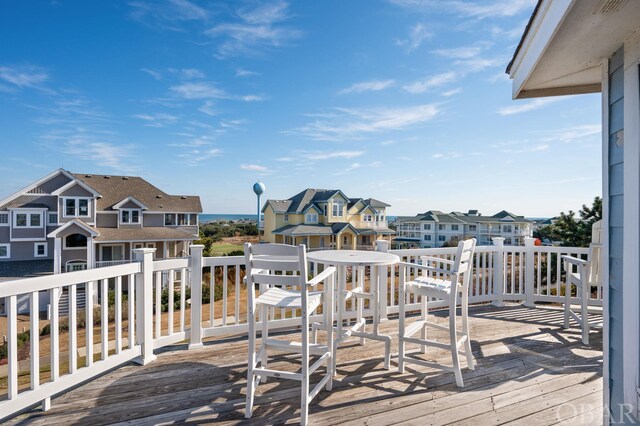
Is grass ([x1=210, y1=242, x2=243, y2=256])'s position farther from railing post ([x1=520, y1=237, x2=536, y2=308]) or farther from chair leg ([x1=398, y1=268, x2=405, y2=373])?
chair leg ([x1=398, y1=268, x2=405, y2=373])

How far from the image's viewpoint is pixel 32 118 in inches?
576

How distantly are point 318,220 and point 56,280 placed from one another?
1769 centimetres

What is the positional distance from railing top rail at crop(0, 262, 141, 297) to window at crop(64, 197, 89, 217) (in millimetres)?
14138

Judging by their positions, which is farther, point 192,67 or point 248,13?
point 192,67

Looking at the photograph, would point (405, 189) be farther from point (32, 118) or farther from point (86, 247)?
point (32, 118)

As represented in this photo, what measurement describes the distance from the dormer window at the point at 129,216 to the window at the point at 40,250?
315 centimetres

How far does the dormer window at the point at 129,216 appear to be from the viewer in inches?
577

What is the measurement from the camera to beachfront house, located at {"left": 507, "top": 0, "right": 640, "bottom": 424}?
145 cm

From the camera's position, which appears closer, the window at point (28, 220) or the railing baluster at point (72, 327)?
the railing baluster at point (72, 327)

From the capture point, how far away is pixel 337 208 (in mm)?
19750

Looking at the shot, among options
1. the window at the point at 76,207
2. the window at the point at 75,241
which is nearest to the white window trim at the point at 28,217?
the window at the point at 76,207

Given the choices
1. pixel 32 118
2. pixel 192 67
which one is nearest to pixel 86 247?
pixel 32 118

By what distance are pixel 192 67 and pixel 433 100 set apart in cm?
744

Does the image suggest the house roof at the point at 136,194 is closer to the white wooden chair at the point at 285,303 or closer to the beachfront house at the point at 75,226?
the beachfront house at the point at 75,226
